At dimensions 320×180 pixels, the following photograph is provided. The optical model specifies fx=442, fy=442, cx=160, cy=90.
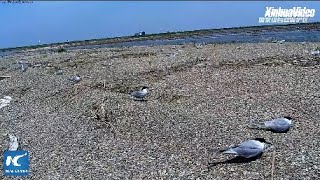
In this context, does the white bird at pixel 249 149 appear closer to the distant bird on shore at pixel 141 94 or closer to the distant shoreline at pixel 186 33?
the distant bird on shore at pixel 141 94

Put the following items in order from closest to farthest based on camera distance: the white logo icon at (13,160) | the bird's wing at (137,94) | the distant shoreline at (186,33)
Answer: the white logo icon at (13,160) < the bird's wing at (137,94) < the distant shoreline at (186,33)

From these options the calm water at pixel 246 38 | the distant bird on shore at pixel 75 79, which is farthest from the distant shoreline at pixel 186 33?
the distant bird on shore at pixel 75 79

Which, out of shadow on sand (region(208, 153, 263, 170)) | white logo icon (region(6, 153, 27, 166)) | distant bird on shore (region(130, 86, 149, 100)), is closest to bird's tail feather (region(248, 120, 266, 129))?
shadow on sand (region(208, 153, 263, 170))

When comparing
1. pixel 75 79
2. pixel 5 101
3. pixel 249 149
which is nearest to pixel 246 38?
pixel 75 79

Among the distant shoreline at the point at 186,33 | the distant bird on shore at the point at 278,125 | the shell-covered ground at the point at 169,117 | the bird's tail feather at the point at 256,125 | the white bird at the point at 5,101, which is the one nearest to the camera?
the shell-covered ground at the point at 169,117

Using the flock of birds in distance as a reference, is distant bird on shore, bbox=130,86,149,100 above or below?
above

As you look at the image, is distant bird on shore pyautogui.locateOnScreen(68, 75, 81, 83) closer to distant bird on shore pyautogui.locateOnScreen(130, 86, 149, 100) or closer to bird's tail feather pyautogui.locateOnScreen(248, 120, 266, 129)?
distant bird on shore pyautogui.locateOnScreen(130, 86, 149, 100)

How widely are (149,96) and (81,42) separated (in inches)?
1421

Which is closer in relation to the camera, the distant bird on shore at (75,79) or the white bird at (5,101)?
→ the white bird at (5,101)

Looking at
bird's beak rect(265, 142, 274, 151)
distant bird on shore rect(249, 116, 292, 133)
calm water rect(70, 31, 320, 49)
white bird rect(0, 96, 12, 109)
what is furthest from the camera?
calm water rect(70, 31, 320, 49)

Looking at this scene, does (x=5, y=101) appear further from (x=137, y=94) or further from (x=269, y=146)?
(x=269, y=146)

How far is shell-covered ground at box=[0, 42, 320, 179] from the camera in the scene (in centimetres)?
1198

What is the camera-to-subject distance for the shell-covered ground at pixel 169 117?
11977 millimetres

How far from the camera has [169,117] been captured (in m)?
15.7
